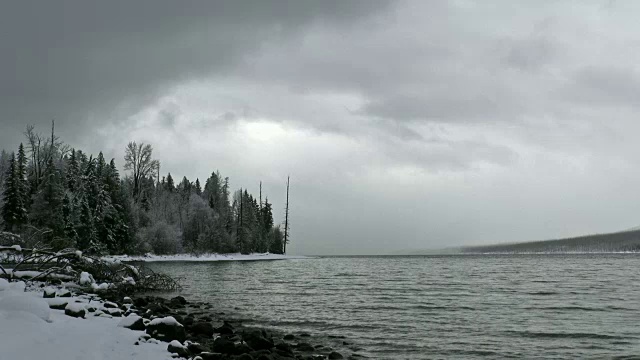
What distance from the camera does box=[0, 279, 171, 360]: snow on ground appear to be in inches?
335

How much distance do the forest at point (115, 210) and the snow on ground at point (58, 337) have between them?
1742 centimetres

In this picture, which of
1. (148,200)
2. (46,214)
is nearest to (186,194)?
(148,200)

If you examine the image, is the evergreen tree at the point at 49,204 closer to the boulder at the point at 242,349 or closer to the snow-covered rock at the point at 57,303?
the snow-covered rock at the point at 57,303

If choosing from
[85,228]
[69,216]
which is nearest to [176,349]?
[69,216]

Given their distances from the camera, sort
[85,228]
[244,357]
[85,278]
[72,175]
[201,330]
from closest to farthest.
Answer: [244,357]
[201,330]
[85,278]
[85,228]
[72,175]

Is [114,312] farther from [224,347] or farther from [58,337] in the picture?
[58,337]

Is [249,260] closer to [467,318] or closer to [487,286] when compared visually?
[487,286]

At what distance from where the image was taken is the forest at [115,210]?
56875 mm

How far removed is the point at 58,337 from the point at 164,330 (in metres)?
3.05

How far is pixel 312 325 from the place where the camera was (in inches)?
777

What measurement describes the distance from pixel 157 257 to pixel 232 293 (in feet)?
152

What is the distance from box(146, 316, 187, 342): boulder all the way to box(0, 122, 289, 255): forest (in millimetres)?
17196

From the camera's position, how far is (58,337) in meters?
9.38

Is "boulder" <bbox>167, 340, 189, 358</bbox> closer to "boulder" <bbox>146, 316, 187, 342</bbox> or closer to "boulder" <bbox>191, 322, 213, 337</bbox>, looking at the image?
"boulder" <bbox>146, 316, 187, 342</bbox>
